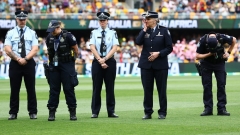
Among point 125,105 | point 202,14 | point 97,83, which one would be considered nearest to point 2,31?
point 202,14

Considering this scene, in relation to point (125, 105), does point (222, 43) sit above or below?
above

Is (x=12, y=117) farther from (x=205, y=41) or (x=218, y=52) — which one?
(x=218, y=52)

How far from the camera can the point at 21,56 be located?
1363 centimetres

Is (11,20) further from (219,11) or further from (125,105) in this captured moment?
(125,105)

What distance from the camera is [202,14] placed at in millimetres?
43281

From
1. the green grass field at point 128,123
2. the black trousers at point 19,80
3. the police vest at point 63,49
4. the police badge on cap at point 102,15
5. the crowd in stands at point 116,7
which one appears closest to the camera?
the green grass field at point 128,123

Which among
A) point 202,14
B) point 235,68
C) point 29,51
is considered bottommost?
point 235,68

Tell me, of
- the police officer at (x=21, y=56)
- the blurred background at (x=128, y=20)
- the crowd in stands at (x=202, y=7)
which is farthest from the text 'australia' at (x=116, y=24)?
the police officer at (x=21, y=56)

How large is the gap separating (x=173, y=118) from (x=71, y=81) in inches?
85.8

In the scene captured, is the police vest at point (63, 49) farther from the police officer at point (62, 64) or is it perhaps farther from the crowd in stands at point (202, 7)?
the crowd in stands at point (202, 7)

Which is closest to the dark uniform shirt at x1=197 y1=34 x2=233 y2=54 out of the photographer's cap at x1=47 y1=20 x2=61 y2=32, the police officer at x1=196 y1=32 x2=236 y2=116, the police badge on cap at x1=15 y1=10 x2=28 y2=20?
the police officer at x1=196 y1=32 x2=236 y2=116

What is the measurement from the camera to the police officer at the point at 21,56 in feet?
44.7

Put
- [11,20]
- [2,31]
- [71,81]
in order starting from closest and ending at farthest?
1. [71,81]
2. [11,20]
3. [2,31]

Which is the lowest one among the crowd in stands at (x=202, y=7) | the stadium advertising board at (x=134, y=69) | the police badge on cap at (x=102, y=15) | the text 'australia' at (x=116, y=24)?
the stadium advertising board at (x=134, y=69)
